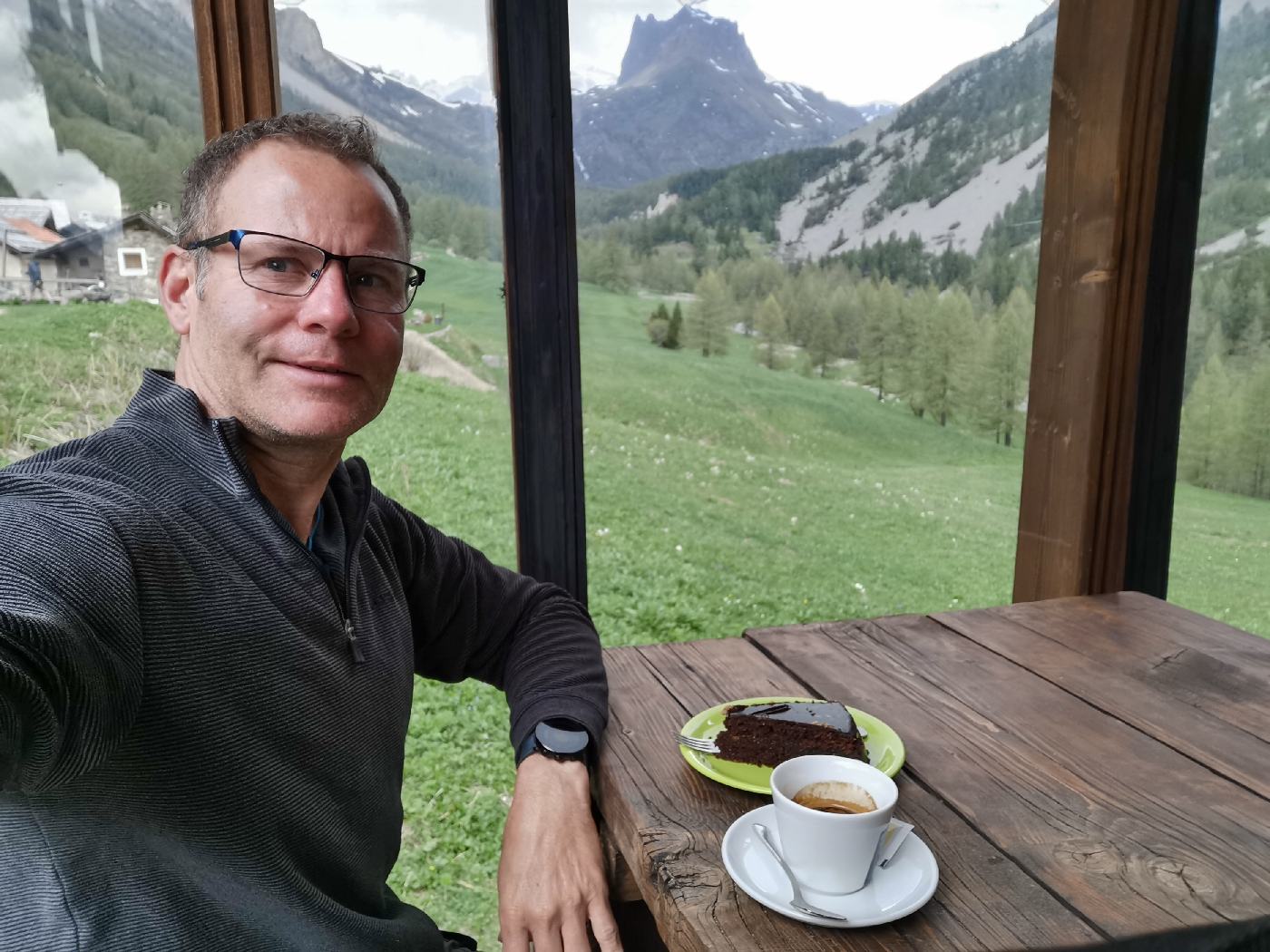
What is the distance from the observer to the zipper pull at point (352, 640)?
0.98 metres

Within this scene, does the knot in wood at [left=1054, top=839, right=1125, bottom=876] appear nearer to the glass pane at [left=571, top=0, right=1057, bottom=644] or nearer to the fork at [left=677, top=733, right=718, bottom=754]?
the fork at [left=677, top=733, right=718, bottom=754]

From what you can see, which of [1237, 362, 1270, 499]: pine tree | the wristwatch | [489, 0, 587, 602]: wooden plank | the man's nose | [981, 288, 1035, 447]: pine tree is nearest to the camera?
the man's nose

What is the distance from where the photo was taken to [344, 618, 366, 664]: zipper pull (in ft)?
3.22

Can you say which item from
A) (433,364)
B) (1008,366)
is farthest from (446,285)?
(1008,366)

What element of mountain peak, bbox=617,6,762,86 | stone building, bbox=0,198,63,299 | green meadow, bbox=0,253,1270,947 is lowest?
green meadow, bbox=0,253,1270,947

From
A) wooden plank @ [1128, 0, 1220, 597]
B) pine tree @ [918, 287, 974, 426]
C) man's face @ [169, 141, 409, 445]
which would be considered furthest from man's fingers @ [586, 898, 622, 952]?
pine tree @ [918, 287, 974, 426]

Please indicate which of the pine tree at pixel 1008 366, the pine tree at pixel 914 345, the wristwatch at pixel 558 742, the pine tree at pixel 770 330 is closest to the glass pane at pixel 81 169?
the wristwatch at pixel 558 742

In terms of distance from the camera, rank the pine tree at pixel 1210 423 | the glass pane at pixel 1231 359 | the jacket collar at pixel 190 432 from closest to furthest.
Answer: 1. the jacket collar at pixel 190 432
2. the glass pane at pixel 1231 359
3. the pine tree at pixel 1210 423

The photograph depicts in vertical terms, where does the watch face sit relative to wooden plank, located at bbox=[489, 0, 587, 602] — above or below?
below

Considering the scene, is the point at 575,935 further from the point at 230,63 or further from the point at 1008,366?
the point at 1008,366

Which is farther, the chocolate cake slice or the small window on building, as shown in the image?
the small window on building

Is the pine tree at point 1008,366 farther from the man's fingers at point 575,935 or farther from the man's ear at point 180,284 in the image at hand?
the man's ear at point 180,284

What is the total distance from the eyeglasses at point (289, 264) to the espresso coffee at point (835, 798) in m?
0.69

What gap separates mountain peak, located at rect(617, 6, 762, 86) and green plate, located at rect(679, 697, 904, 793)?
277cm
